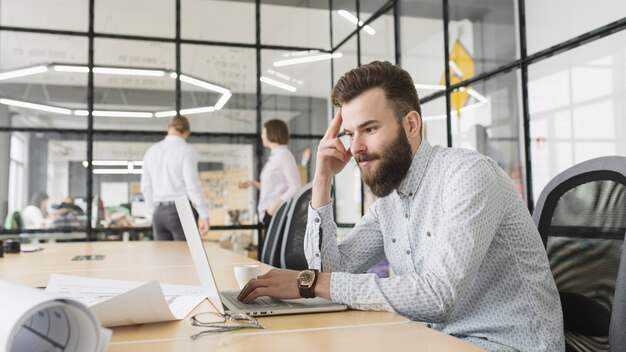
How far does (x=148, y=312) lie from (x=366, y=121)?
81 centimetres

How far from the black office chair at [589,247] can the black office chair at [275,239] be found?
1362mm

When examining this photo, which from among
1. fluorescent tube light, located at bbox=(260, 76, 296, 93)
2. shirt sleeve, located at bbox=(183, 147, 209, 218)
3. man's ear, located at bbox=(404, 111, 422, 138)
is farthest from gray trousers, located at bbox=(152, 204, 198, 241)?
fluorescent tube light, located at bbox=(260, 76, 296, 93)

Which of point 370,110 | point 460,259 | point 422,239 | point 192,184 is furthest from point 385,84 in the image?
point 192,184

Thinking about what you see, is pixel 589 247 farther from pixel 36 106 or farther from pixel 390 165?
pixel 36 106

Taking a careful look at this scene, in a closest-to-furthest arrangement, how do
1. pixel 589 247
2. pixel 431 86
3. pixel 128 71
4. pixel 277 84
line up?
1. pixel 589 247
2. pixel 431 86
3. pixel 128 71
4. pixel 277 84

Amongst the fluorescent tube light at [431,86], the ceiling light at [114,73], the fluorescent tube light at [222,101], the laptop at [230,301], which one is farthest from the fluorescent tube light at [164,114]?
the laptop at [230,301]

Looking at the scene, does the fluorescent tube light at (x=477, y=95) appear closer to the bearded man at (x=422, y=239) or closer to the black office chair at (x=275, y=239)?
the black office chair at (x=275, y=239)

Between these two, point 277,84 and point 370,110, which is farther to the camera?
point 277,84

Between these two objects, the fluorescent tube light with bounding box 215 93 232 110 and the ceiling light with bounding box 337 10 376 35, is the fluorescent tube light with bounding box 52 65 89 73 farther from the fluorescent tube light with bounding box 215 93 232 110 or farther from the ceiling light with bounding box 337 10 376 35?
the ceiling light with bounding box 337 10 376 35

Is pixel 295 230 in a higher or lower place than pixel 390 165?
lower

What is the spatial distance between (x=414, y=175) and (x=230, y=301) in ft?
2.07

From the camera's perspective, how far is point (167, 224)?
416cm

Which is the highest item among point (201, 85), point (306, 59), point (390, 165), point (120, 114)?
point (306, 59)

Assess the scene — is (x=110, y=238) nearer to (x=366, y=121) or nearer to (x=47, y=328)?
(x=366, y=121)
